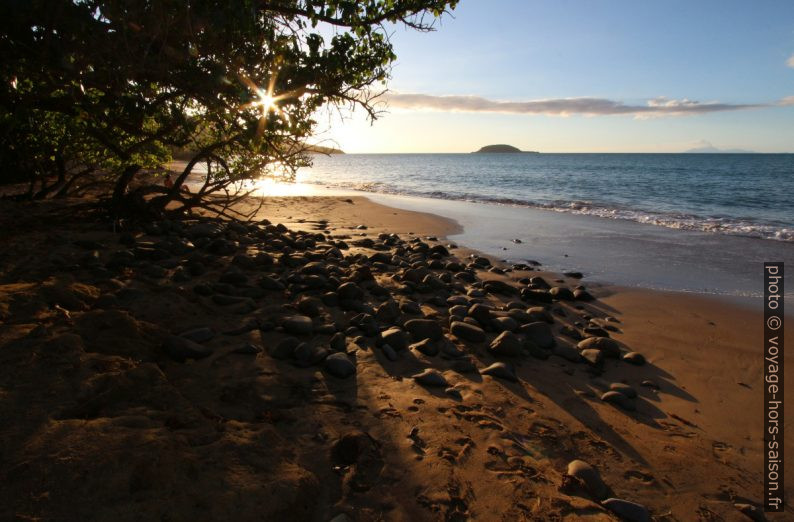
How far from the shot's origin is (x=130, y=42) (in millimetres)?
3932

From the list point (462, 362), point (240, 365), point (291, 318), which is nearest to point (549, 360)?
point (462, 362)

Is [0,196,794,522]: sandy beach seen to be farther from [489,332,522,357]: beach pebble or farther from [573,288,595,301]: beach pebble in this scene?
[573,288,595,301]: beach pebble

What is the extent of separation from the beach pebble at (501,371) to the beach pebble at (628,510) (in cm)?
153

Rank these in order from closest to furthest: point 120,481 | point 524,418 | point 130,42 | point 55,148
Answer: point 120,481 → point 524,418 → point 130,42 → point 55,148

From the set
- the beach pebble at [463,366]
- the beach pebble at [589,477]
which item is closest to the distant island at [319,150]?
the beach pebble at [463,366]

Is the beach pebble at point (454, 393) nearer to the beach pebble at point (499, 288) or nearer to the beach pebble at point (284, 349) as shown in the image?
the beach pebble at point (284, 349)

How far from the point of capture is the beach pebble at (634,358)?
193 inches

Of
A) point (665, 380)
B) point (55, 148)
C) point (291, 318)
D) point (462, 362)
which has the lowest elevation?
point (665, 380)

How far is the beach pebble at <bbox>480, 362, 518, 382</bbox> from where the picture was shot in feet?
13.5

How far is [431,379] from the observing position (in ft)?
12.5

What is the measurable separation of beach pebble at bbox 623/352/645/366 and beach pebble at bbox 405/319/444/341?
2094 millimetres

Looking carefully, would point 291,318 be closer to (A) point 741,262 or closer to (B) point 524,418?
(B) point 524,418

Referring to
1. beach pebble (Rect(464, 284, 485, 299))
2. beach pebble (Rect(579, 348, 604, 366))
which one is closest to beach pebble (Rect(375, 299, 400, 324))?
beach pebble (Rect(464, 284, 485, 299))

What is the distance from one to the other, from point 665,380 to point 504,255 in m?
5.79
